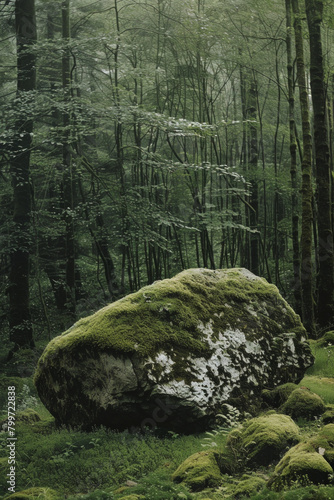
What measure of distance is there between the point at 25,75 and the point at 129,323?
788cm

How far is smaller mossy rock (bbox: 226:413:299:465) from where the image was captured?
11.7 feet

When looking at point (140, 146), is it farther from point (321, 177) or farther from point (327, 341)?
point (327, 341)

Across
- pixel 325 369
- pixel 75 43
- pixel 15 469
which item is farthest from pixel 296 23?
pixel 15 469

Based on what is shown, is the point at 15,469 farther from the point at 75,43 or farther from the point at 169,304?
the point at 75,43

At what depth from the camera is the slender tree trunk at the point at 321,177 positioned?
8.11 meters

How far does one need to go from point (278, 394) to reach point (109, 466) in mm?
2150

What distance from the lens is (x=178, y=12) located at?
11.8 m

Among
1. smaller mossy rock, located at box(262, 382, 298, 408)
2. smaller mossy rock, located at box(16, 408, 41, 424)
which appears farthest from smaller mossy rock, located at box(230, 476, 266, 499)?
smaller mossy rock, located at box(16, 408, 41, 424)

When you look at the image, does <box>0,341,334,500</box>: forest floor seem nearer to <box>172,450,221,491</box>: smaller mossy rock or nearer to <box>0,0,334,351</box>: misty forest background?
<box>172,450,221,491</box>: smaller mossy rock

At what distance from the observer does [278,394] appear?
498 cm

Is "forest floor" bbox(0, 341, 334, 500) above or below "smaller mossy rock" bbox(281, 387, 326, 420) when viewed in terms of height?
below

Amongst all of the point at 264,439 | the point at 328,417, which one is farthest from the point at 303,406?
the point at 264,439

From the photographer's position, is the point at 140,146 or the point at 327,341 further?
the point at 140,146

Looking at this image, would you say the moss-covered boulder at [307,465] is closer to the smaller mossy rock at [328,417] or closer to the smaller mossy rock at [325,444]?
the smaller mossy rock at [325,444]
